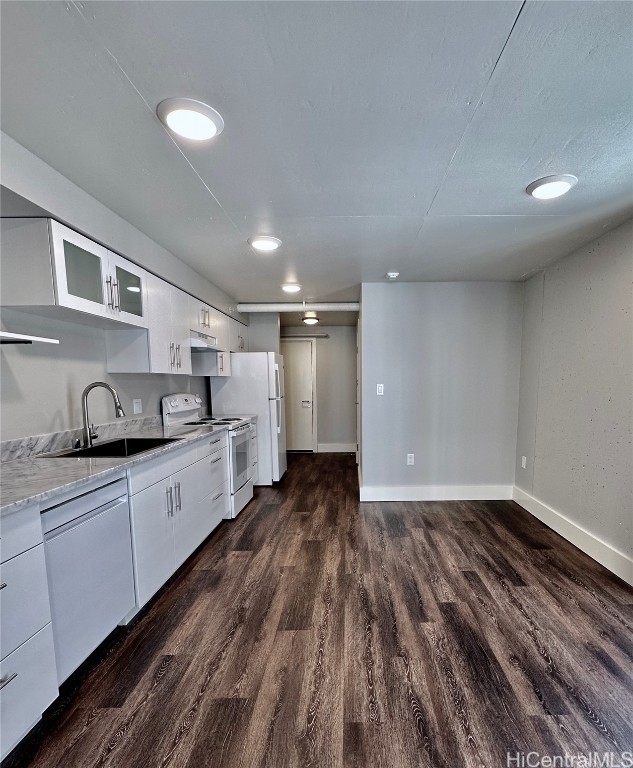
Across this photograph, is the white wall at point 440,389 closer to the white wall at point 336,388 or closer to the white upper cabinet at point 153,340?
the white upper cabinet at point 153,340

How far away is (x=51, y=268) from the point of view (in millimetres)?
1528

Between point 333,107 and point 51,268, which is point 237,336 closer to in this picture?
point 51,268

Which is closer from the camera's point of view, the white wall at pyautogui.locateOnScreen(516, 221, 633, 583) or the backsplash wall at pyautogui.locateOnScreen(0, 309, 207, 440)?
the backsplash wall at pyautogui.locateOnScreen(0, 309, 207, 440)

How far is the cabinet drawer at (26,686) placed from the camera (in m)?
1.03

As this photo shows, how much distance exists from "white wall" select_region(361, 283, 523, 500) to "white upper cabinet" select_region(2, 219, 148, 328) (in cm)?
239

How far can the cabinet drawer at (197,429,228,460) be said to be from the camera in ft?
8.14

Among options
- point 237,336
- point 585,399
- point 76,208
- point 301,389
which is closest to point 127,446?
point 76,208

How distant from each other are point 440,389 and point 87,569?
10.5 feet

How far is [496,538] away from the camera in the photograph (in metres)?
2.61

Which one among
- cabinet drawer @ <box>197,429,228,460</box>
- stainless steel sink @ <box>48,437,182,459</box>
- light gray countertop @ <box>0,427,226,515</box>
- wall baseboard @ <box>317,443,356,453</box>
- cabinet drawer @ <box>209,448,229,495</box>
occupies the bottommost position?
wall baseboard @ <box>317,443,356,453</box>

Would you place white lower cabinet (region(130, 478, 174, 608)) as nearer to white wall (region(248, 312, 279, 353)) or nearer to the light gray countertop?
the light gray countertop

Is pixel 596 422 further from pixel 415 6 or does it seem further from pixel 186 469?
pixel 186 469

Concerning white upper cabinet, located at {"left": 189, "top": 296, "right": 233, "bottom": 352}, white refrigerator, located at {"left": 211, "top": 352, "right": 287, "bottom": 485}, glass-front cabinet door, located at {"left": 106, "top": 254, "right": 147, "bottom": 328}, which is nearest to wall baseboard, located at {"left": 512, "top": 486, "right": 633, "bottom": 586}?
white refrigerator, located at {"left": 211, "top": 352, "right": 287, "bottom": 485}

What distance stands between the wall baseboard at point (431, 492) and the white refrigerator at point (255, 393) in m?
1.31
